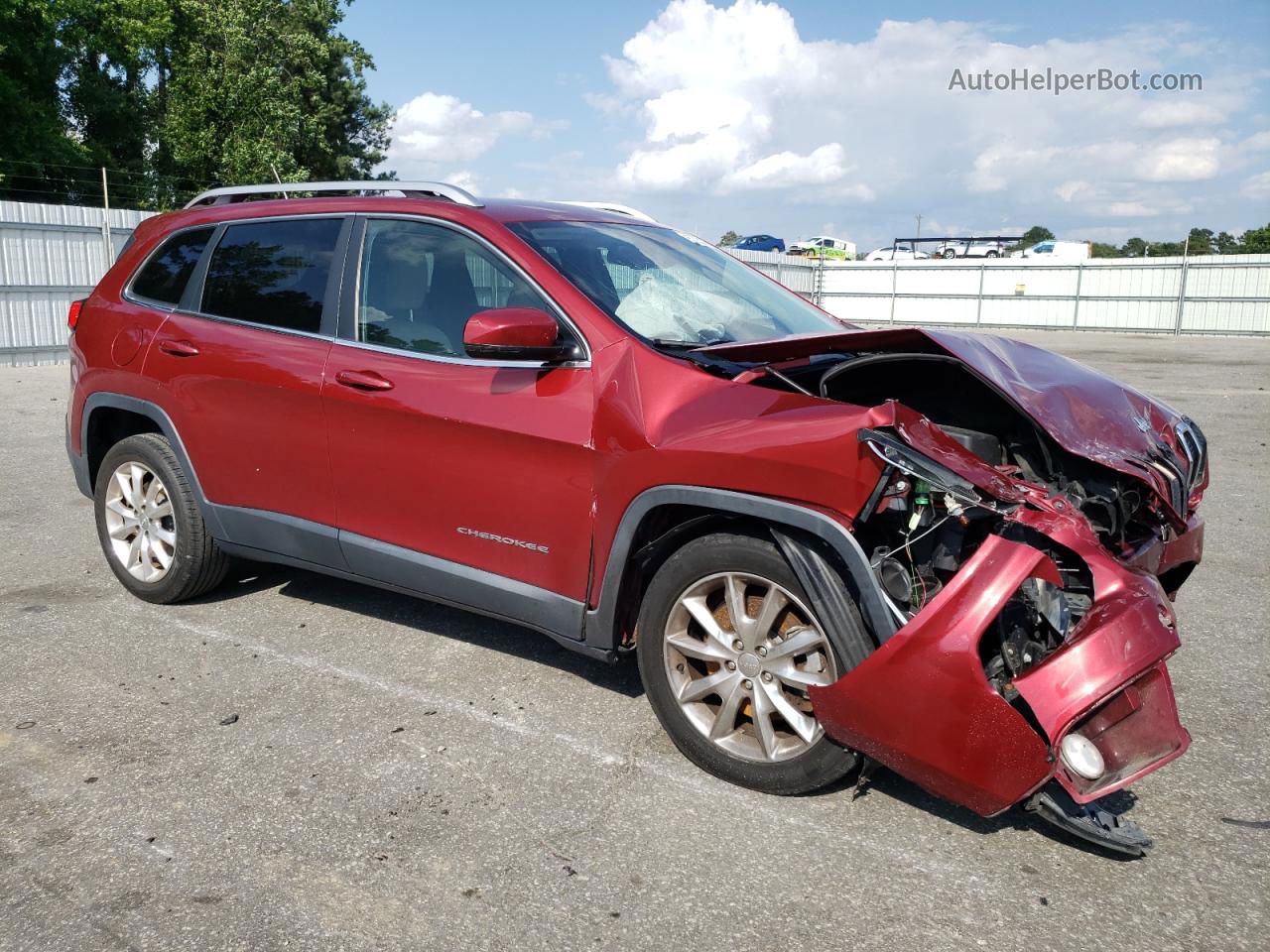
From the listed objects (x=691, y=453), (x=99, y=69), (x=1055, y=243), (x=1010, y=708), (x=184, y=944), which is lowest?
(x=184, y=944)

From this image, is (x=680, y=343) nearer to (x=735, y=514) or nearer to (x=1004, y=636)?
(x=735, y=514)

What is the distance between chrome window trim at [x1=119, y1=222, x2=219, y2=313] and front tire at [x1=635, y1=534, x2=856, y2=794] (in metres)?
2.88

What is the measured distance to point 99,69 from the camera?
129 ft

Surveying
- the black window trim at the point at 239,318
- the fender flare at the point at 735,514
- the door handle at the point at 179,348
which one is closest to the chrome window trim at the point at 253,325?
the black window trim at the point at 239,318

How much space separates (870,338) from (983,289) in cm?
3345

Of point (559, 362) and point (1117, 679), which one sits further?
point (559, 362)

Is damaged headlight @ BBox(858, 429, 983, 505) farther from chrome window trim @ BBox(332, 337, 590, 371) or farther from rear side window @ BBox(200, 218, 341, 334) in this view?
rear side window @ BBox(200, 218, 341, 334)

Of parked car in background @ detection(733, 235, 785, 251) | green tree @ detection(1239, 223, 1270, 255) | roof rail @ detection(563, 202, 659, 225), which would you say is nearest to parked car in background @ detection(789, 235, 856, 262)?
parked car in background @ detection(733, 235, 785, 251)

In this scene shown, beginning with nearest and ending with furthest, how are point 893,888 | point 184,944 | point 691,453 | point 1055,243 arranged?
point 184,944
point 893,888
point 691,453
point 1055,243

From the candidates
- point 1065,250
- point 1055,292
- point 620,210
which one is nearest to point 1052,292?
point 1055,292

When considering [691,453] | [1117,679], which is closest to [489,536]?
[691,453]

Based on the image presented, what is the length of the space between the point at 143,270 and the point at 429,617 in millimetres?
2181

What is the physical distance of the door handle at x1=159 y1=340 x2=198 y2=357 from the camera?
14.9 feet

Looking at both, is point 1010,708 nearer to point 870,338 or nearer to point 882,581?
point 882,581
